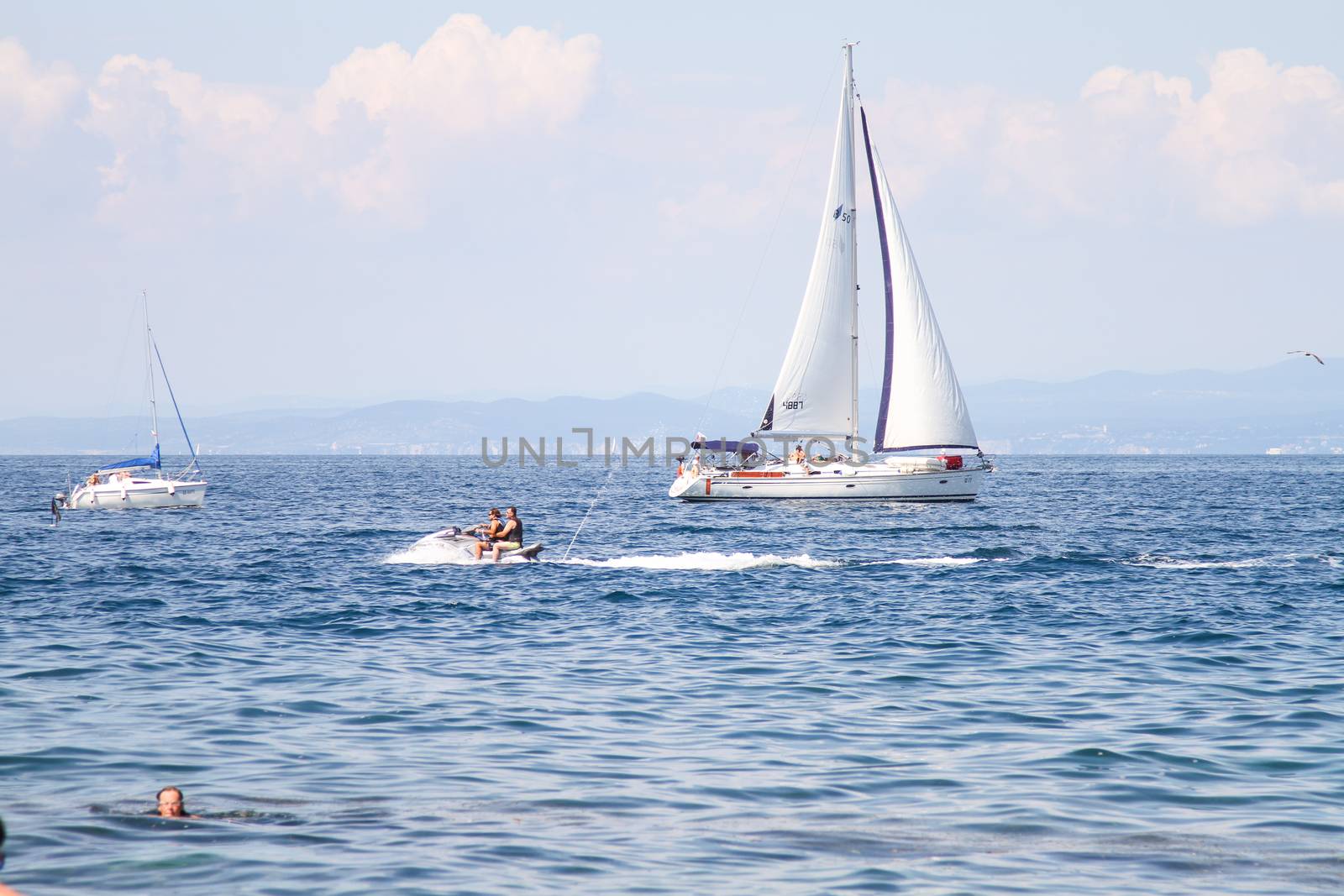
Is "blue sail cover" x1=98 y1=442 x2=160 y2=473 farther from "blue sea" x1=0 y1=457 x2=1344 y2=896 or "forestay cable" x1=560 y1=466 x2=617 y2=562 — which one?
"blue sea" x1=0 y1=457 x2=1344 y2=896

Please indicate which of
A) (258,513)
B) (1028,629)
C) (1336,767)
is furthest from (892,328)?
(1336,767)

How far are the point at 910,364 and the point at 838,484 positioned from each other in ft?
20.9

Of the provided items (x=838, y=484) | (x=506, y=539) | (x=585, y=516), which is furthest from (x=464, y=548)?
(x=838, y=484)

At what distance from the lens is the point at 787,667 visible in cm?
2062

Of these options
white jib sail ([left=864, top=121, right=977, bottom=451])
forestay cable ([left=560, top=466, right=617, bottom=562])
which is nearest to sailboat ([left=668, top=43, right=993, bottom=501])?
white jib sail ([left=864, top=121, right=977, bottom=451])

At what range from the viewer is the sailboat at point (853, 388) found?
59.7 metres

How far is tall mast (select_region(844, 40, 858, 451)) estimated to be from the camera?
6044cm

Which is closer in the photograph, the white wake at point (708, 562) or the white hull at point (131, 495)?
the white wake at point (708, 562)

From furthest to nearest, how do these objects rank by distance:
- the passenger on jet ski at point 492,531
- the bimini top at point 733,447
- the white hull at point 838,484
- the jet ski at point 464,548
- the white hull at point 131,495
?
1. the bimini top at point 733,447
2. the white hull at point 131,495
3. the white hull at point 838,484
4. the passenger on jet ski at point 492,531
5. the jet ski at point 464,548

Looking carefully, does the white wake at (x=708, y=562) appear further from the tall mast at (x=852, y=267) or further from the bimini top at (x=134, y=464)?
the bimini top at (x=134, y=464)

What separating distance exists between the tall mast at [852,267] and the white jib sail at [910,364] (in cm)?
113

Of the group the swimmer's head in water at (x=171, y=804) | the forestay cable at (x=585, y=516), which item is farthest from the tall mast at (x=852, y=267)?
the swimmer's head in water at (x=171, y=804)

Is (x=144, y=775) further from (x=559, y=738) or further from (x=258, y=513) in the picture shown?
(x=258, y=513)

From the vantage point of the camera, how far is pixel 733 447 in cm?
6625
